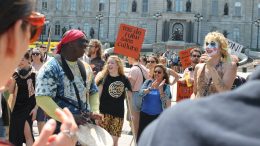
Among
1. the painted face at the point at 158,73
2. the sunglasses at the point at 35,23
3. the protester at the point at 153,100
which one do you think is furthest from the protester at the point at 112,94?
the sunglasses at the point at 35,23

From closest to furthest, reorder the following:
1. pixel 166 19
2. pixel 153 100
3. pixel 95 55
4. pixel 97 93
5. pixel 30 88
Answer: pixel 97 93 < pixel 30 88 < pixel 153 100 < pixel 95 55 < pixel 166 19

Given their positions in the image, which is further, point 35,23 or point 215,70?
point 215,70

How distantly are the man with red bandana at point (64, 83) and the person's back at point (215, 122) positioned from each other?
9.41 ft

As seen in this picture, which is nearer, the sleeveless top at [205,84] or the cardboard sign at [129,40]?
the sleeveless top at [205,84]

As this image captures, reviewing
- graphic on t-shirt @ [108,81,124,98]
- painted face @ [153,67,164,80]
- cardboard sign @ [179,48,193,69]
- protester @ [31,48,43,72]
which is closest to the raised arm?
graphic on t-shirt @ [108,81,124,98]

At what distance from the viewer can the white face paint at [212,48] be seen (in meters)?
4.86

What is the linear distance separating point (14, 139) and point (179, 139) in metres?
5.48

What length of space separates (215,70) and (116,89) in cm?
213

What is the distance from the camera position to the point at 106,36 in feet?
189

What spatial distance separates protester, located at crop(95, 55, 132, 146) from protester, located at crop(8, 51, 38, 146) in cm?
84

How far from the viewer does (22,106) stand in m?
6.39

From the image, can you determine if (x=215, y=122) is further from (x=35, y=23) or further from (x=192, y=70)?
(x=192, y=70)

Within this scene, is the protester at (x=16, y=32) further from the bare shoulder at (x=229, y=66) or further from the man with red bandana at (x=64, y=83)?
the bare shoulder at (x=229, y=66)

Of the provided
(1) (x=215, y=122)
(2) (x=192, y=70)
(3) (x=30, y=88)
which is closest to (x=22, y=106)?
(3) (x=30, y=88)
